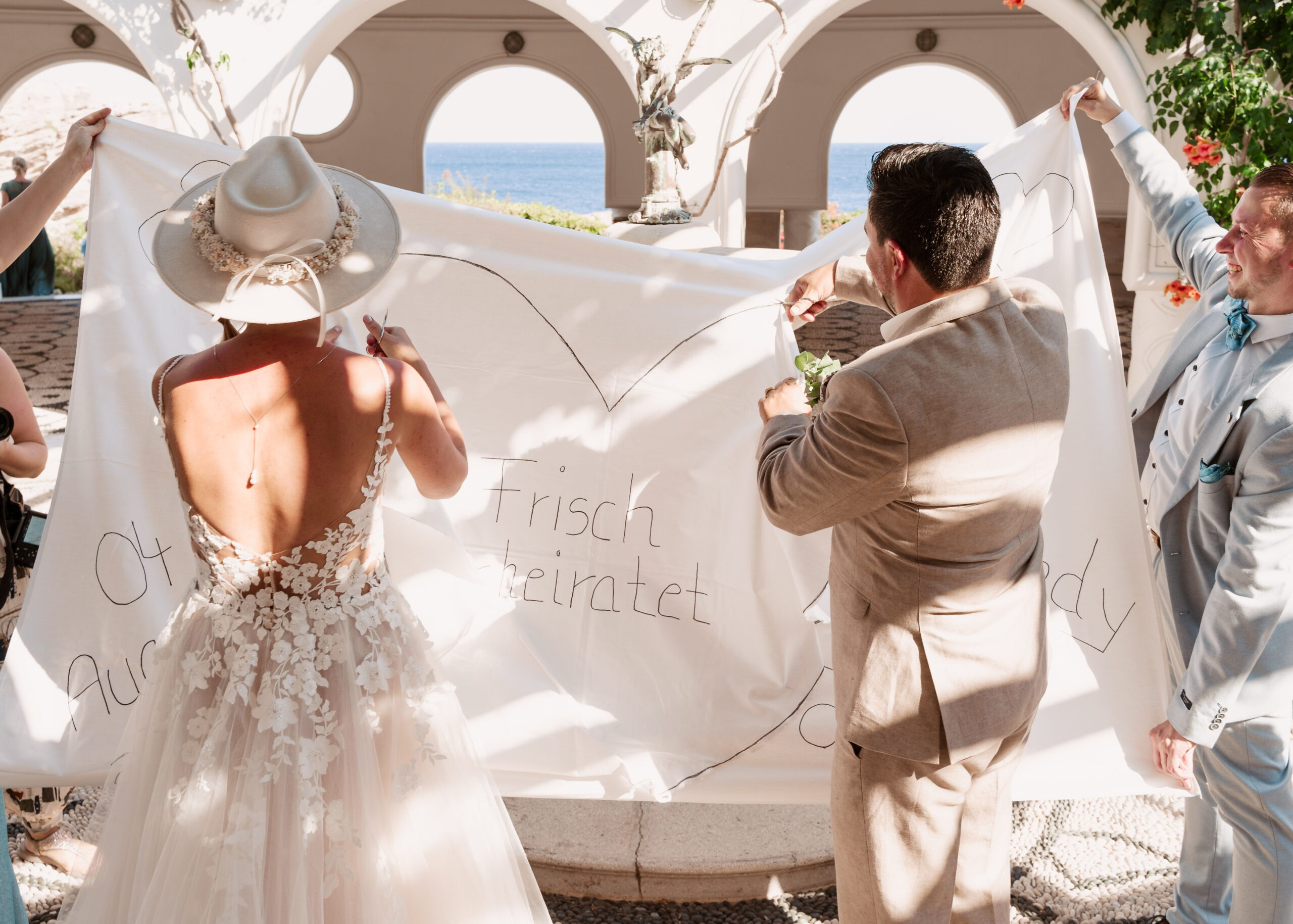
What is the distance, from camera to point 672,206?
476 cm

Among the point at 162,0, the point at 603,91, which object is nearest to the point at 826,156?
the point at 603,91

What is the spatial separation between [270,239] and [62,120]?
1065 inches

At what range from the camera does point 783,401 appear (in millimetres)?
1863

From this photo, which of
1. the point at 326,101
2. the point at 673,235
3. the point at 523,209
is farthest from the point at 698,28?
the point at 326,101

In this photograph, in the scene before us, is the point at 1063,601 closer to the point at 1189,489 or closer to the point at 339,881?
the point at 1189,489

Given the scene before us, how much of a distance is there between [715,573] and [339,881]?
105 centimetres

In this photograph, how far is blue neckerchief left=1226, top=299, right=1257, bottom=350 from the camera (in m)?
1.97

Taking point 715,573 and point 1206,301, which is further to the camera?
point 715,573

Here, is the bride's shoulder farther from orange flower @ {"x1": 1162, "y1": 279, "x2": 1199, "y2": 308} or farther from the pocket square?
orange flower @ {"x1": 1162, "y1": 279, "x2": 1199, "y2": 308}

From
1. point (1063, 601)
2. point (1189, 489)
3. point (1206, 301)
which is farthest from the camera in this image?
point (1063, 601)

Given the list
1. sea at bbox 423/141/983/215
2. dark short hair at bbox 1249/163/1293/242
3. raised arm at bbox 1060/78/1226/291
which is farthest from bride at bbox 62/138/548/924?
sea at bbox 423/141/983/215

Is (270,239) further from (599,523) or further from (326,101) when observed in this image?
(326,101)

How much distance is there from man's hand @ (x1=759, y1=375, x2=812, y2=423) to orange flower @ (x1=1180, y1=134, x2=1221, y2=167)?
388cm

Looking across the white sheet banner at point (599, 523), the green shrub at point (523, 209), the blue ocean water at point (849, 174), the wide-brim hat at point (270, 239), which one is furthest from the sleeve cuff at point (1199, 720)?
the blue ocean water at point (849, 174)
